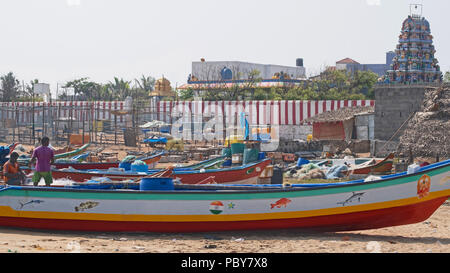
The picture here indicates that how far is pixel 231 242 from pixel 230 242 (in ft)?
0.06

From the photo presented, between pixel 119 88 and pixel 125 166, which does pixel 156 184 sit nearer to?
pixel 125 166

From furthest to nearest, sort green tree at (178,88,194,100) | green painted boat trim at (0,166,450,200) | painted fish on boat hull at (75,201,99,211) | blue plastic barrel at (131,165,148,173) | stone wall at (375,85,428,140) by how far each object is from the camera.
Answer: green tree at (178,88,194,100)
stone wall at (375,85,428,140)
blue plastic barrel at (131,165,148,173)
painted fish on boat hull at (75,201,99,211)
green painted boat trim at (0,166,450,200)

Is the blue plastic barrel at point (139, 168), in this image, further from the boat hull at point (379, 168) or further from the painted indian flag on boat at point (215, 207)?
the boat hull at point (379, 168)

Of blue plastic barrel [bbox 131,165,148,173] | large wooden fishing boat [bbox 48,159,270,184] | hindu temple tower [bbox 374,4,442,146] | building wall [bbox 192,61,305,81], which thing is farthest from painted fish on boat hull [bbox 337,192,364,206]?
building wall [bbox 192,61,305,81]

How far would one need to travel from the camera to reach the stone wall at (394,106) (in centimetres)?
2878

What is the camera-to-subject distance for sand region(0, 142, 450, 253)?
9883mm

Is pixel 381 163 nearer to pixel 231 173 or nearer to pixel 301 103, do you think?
pixel 231 173

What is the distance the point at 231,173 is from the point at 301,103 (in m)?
26.2

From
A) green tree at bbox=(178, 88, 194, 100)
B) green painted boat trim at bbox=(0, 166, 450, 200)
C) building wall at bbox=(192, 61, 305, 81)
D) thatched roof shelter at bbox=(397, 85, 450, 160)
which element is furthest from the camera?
building wall at bbox=(192, 61, 305, 81)

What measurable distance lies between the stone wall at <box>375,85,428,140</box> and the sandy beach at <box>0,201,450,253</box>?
17.5m

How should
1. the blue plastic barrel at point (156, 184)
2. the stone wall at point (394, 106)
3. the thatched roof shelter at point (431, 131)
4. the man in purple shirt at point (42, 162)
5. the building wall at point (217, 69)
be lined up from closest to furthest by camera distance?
the blue plastic barrel at point (156, 184)
the man in purple shirt at point (42, 162)
the thatched roof shelter at point (431, 131)
the stone wall at point (394, 106)
the building wall at point (217, 69)

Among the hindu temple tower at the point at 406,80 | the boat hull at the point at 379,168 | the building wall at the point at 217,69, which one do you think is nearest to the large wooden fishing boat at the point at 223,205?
the boat hull at the point at 379,168

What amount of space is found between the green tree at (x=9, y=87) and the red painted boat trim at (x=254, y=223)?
6434 centimetres

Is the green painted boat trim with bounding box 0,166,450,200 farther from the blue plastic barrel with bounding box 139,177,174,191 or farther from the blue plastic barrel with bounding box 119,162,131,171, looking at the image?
the blue plastic barrel with bounding box 119,162,131,171
